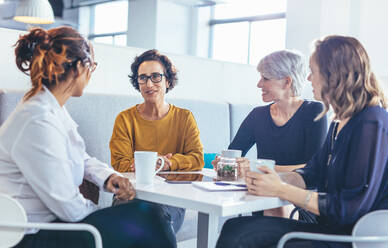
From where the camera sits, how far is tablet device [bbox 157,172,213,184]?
1.74m

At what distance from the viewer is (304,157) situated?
7.86 ft

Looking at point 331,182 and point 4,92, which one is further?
point 4,92

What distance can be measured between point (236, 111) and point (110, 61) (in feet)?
3.45

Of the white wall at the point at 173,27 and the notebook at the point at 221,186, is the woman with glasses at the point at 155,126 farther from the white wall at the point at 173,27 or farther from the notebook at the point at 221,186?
the white wall at the point at 173,27

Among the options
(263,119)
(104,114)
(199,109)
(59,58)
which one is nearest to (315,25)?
(199,109)

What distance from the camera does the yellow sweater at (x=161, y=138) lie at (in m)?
2.21

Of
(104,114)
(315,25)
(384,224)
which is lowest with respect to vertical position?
(384,224)

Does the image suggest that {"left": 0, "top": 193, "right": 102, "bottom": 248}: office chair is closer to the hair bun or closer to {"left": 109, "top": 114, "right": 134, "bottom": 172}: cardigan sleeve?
the hair bun

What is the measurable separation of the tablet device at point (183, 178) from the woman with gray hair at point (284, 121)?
59 centimetres

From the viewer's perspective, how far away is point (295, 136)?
2.39 m

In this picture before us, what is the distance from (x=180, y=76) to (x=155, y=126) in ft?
3.49

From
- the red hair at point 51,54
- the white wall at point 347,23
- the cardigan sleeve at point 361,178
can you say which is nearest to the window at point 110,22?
the white wall at point 347,23

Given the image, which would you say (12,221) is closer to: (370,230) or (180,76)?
(370,230)

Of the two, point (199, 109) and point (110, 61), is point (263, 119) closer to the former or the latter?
point (199, 109)
